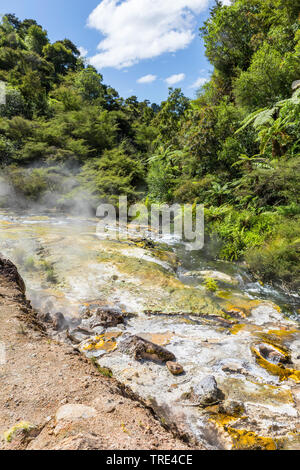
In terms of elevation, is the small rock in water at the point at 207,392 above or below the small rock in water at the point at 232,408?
above

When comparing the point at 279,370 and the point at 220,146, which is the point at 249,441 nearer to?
the point at 279,370

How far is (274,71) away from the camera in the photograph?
1005 centimetres

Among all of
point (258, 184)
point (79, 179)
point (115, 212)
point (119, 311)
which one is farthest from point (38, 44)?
point (119, 311)

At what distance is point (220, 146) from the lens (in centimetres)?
1223

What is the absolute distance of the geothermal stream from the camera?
260 cm

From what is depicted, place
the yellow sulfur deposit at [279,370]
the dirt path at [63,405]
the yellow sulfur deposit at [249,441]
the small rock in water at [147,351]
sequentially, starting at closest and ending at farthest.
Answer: the dirt path at [63,405] → the yellow sulfur deposit at [249,441] → the yellow sulfur deposit at [279,370] → the small rock in water at [147,351]

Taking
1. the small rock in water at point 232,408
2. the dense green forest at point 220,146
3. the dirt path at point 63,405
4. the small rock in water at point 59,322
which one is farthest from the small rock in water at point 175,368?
the dense green forest at point 220,146

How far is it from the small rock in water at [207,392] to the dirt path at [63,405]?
0.91 meters

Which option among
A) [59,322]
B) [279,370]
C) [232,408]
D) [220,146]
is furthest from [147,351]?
[220,146]

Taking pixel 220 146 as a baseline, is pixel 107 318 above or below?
below

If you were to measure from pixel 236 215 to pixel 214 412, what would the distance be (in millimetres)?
7543

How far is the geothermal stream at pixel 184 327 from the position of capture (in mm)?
2596

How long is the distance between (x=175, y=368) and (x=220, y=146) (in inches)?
453

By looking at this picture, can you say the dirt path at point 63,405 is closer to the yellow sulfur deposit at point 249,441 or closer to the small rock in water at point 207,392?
the yellow sulfur deposit at point 249,441
